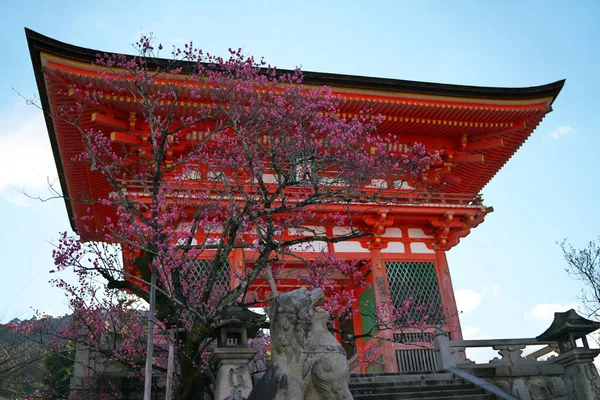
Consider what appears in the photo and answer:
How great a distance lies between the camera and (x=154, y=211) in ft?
24.1

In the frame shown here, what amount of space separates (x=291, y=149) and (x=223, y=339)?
11.1ft

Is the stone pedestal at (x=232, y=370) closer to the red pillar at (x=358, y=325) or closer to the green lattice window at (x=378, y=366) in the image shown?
the green lattice window at (x=378, y=366)

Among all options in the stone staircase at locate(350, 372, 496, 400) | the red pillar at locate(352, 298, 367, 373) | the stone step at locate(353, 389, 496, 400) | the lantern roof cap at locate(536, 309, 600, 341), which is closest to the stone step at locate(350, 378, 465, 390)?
the stone staircase at locate(350, 372, 496, 400)

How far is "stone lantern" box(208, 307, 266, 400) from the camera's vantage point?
6.82 meters

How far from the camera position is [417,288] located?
12.9m

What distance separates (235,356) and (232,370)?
0.19 m

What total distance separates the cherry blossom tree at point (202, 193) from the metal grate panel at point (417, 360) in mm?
992

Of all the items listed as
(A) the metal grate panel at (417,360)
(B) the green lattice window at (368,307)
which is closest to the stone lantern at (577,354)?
(A) the metal grate panel at (417,360)

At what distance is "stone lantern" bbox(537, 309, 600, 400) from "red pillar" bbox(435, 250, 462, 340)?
327 cm

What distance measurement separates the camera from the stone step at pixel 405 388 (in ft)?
28.2

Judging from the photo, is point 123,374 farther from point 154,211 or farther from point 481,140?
point 481,140

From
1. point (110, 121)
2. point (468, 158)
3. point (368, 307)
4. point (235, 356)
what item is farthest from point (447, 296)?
point (110, 121)

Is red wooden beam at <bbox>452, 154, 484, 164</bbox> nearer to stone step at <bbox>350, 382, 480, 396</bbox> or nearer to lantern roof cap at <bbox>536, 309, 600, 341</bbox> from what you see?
lantern roof cap at <bbox>536, 309, 600, 341</bbox>

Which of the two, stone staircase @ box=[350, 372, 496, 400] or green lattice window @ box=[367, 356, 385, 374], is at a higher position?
green lattice window @ box=[367, 356, 385, 374]
